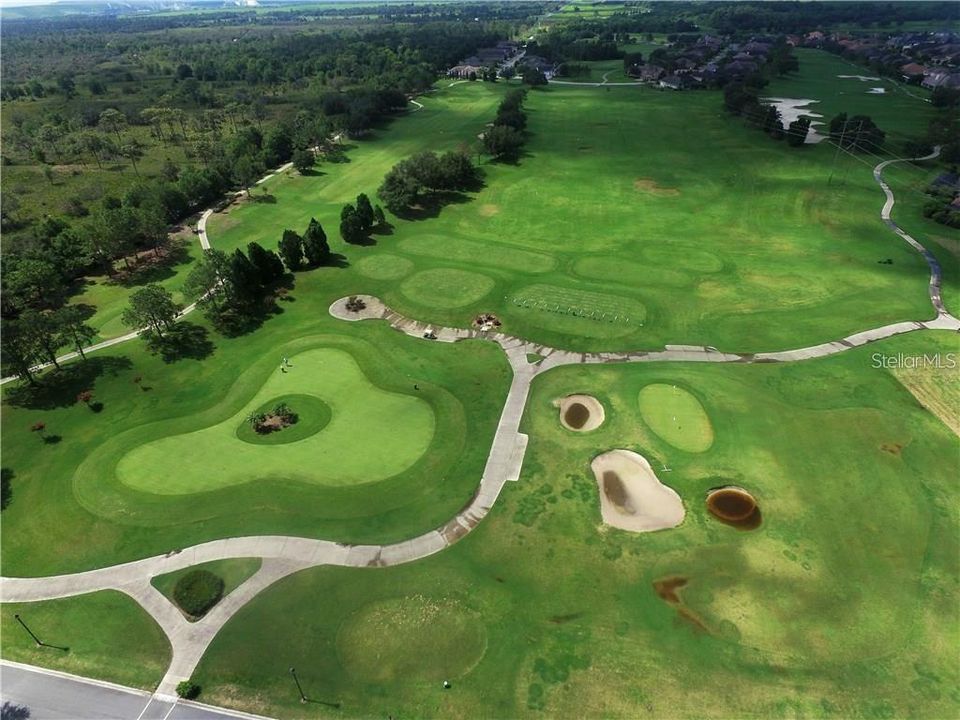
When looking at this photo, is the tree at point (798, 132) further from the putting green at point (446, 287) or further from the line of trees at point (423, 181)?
the putting green at point (446, 287)

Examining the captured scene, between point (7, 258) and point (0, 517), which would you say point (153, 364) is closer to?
point (0, 517)

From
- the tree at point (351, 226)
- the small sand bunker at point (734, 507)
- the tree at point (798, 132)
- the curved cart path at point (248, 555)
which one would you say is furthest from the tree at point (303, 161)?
the tree at point (798, 132)

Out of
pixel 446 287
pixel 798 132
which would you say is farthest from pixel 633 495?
pixel 798 132

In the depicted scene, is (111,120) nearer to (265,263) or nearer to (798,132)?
(265,263)

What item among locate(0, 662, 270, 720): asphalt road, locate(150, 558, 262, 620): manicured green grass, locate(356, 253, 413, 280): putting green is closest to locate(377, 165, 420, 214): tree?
locate(356, 253, 413, 280): putting green

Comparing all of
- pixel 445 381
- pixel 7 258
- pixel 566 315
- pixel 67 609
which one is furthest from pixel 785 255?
pixel 7 258
